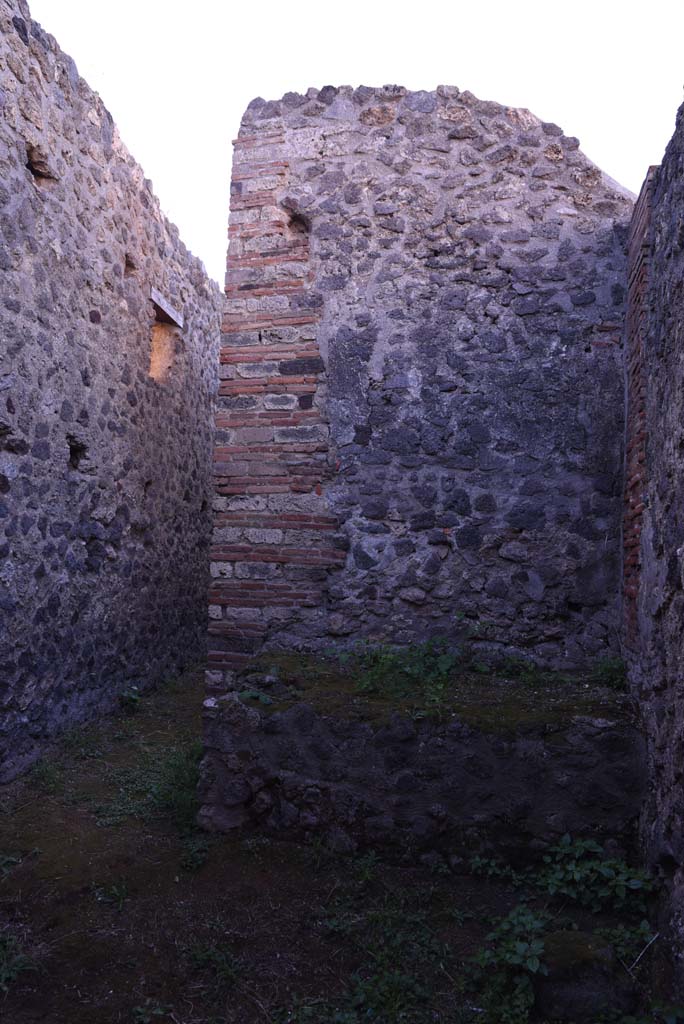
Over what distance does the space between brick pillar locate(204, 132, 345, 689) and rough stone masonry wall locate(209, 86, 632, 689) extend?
1 centimetres

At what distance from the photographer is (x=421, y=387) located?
4.68m

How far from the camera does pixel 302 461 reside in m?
4.71

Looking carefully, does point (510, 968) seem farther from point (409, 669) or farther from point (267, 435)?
point (267, 435)

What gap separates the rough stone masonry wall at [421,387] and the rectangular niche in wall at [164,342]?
10.0 ft

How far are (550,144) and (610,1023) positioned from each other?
182 inches

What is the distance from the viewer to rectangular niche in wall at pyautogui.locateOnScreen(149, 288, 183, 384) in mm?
7804

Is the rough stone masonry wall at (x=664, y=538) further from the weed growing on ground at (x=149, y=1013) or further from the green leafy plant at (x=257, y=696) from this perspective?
the green leafy plant at (x=257, y=696)

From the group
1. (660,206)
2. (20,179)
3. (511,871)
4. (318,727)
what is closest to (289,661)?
(318,727)

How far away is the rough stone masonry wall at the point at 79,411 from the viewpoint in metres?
4.88

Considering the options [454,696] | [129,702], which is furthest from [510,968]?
[129,702]

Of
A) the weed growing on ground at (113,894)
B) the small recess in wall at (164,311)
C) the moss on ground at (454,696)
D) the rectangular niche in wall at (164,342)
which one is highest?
the small recess in wall at (164,311)

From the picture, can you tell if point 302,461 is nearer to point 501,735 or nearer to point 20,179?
point 501,735

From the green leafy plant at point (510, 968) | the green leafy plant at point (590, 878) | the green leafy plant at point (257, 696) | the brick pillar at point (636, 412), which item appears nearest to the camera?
the green leafy plant at point (510, 968)

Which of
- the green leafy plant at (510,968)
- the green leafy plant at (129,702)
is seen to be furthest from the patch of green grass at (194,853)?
the green leafy plant at (129,702)
